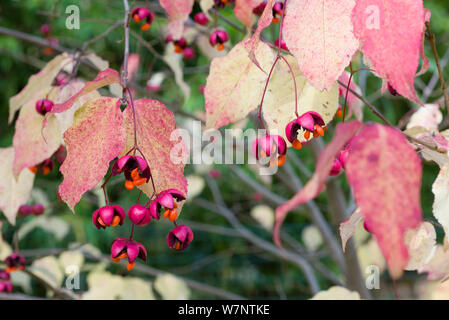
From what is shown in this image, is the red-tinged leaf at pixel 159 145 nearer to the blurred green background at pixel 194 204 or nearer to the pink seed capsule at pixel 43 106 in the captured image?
the pink seed capsule at pixel 43 106

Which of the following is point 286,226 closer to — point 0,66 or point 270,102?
point 0,66

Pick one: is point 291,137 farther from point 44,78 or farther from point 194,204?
point 194,204

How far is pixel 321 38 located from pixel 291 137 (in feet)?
0.29

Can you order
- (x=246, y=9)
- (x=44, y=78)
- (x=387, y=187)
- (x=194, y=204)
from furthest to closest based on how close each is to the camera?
(x=194, y=204)
(x=44, y=78)
(x=246, y=9)
(x=387, y=187)

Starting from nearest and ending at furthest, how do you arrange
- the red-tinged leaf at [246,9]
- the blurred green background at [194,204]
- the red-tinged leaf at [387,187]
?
1. the red-tinged leaf at [387,187]
2. the red-tinged leaf at [246,9]
3. the blurred green background at [194,204]

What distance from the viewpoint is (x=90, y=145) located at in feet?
1.29

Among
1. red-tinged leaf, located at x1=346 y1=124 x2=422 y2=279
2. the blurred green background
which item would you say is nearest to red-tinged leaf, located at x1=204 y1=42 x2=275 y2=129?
red-tinged leaf, located at x1=346 y1=124 x2=422 y2=279

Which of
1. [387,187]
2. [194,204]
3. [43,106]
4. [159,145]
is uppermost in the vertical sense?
[194,204]

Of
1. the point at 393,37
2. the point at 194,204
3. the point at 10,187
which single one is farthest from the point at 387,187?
the point at 194,204

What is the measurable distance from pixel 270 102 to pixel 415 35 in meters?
0.17

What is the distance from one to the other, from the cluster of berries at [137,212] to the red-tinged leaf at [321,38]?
6.2 inches

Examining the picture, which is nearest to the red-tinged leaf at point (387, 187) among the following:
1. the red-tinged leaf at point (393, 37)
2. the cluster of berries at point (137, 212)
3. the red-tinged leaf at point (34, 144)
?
the red-tinged leaf at point (393, 37)

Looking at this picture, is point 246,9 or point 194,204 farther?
point 194,204

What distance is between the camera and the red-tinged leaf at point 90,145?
380 mm
